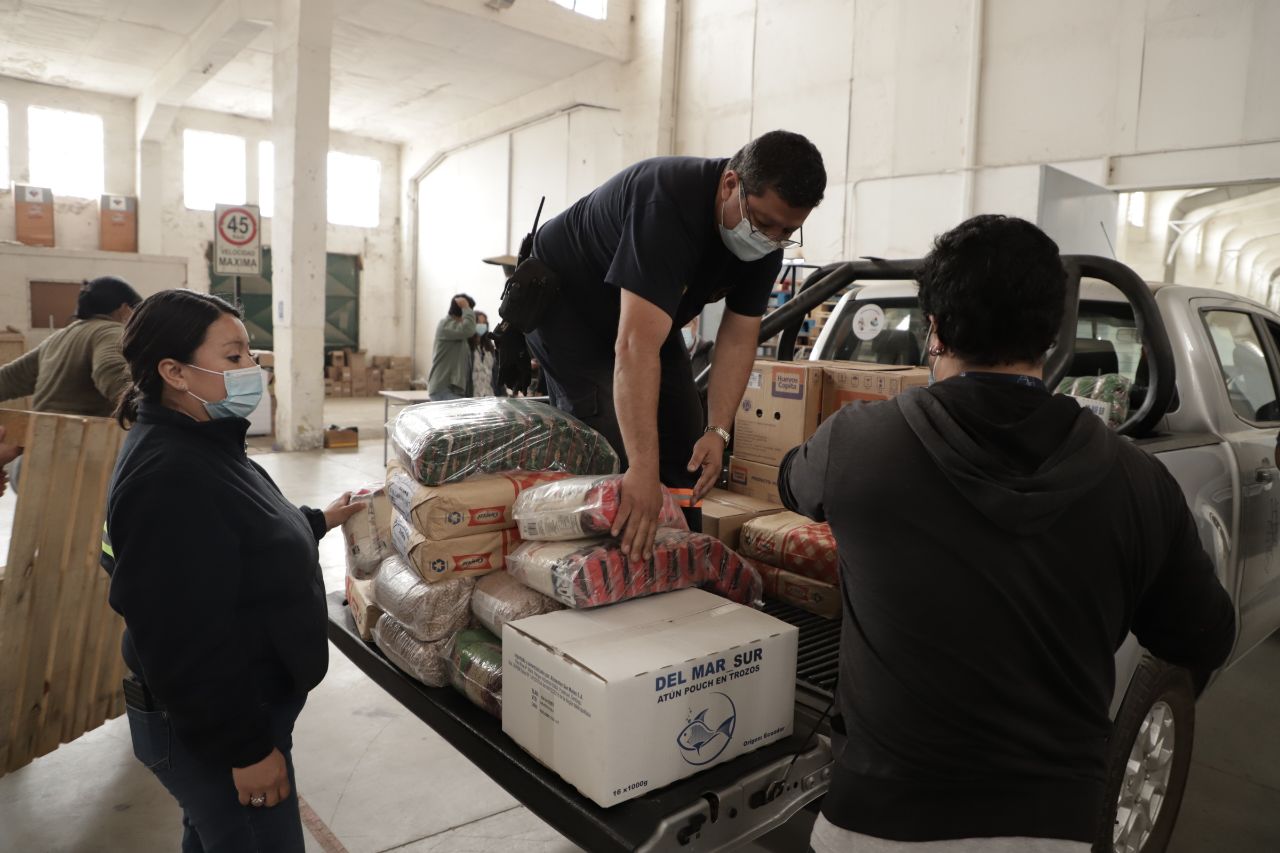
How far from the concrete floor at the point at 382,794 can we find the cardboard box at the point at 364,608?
746 millimetres

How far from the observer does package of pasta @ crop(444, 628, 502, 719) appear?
5.74ft

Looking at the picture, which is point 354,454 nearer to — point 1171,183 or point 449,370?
point 449,370

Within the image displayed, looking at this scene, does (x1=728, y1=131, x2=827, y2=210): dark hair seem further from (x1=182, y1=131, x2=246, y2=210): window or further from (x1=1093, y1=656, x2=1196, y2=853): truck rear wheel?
(x1=182, y1=131, x2=246, y2=210): window

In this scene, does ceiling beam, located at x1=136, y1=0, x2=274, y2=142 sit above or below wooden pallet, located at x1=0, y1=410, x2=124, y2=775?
above

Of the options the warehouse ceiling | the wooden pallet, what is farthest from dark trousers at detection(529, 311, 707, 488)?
the warehouse ceiling

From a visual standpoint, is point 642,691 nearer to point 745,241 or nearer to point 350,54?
point 745,241

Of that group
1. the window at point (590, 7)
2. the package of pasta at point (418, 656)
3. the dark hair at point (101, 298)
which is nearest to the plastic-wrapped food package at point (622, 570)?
the package of pasta at point (418, 656)

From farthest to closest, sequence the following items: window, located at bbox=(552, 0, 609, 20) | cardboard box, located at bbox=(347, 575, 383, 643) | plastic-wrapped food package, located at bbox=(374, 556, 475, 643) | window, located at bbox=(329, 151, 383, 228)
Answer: window, located at bbox=(329, 151, 383, 228)
window, located at bbox=(552, 0, 609, 20)
cardboard box, located at bbox=(347, 575, 383, 643)
plastic-wrapped food package, located at bbox=(374, 556, 475, 643)

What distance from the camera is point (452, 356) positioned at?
9.58 metres

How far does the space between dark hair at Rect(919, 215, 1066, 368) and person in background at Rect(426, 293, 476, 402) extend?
8.56 meters

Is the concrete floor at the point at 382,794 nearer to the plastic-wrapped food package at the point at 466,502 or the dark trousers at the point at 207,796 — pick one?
the dark trousers at the point at 207,796

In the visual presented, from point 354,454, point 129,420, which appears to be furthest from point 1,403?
point 354,454

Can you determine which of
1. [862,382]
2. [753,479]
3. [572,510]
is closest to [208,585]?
[572,510]

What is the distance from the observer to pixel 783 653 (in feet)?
5.37
